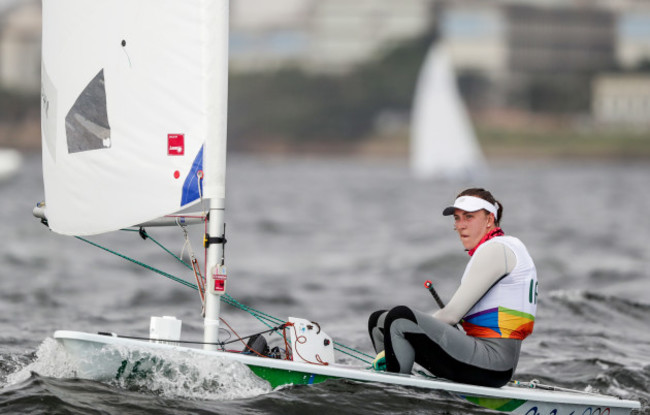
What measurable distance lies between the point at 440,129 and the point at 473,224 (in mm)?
35571

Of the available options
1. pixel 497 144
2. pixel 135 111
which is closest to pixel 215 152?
pixel 135 111

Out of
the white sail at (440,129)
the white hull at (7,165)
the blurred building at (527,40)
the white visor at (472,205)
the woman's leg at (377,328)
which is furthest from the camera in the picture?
the blurred building at (527,40)

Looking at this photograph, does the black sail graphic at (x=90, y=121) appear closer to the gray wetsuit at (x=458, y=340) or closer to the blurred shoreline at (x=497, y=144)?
the gray wetsuit at (x=458, y=340)

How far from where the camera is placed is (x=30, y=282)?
11945mm

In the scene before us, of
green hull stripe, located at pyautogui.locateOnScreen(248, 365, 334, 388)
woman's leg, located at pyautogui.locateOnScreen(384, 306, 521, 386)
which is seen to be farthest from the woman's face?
green hull stripe, located at pyautogui.locateOnScreen(248, 365, 334, 388)

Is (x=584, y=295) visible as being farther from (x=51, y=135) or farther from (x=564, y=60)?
(x=564, y=60)

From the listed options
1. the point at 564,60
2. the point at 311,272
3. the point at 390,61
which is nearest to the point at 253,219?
the point at 311,272

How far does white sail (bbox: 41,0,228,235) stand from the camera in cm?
487

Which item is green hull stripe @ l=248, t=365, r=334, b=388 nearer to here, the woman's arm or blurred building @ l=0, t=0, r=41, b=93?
the woman's arm

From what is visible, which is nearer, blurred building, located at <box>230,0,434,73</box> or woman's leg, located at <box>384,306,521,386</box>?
woman's leg, located at <box>384,306,521,386</box>

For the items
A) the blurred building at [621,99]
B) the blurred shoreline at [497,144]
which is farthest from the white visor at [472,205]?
the blurred building at [621,99]

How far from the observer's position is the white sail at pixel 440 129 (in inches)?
1548

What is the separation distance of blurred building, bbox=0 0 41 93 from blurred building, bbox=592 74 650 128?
172 ft

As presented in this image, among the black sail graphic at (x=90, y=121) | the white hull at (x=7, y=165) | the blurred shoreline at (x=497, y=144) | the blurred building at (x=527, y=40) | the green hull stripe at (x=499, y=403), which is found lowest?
the green hull stripe at (x=499, y=403)
